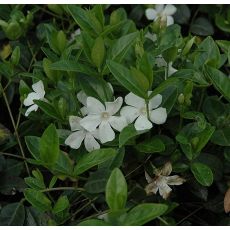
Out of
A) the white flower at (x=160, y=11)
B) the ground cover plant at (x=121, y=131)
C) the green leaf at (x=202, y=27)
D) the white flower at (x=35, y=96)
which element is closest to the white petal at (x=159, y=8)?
the white flower at (x=160, y=11)

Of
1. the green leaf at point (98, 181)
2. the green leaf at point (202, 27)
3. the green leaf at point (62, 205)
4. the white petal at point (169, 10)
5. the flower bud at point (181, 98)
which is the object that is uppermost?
the flower bud at point (181, 98)

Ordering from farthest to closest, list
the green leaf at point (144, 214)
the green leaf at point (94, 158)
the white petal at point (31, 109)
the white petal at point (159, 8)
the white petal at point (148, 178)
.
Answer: the white petal at point (159, 8) → the white petal at point (31, 109) → the white petal at point (148, 178) → the green leaf at point (94, 158) → the green leaf at point (144, 214)

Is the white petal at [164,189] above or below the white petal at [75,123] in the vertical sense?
below

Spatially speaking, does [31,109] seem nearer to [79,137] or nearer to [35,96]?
[35,96]

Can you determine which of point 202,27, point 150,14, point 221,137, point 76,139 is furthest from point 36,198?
point 202,27

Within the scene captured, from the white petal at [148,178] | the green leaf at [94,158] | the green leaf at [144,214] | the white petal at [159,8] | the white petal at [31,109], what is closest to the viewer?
the green leaf at [144,214]

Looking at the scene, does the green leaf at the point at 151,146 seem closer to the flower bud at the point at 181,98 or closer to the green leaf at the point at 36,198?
the flower bud at the point at 181,98

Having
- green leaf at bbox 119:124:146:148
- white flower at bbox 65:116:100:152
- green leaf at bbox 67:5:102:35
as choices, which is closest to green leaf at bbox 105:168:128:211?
green leaf at bbox 119:124:146:148

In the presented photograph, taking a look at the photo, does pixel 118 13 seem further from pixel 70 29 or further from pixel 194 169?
pixel 194 169
